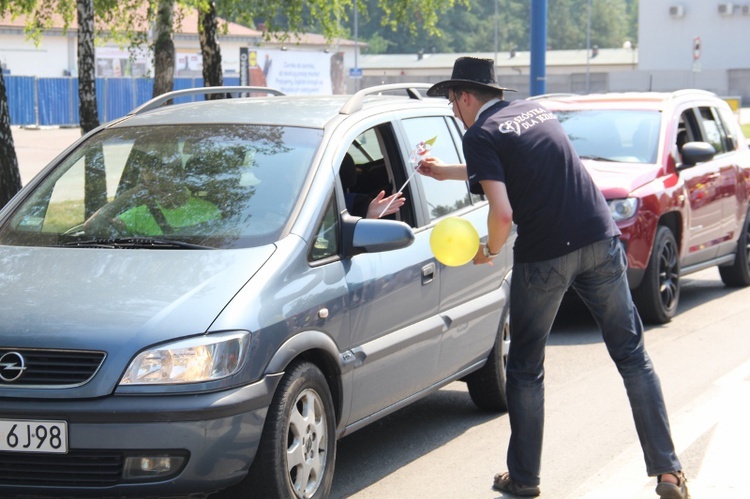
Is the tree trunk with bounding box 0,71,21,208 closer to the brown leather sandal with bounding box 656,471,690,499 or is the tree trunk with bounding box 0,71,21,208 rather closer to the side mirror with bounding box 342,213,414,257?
the side mirror with bounding box 342,213,414,257

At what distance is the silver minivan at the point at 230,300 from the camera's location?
410 centimetres

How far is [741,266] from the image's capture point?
37.8 feet

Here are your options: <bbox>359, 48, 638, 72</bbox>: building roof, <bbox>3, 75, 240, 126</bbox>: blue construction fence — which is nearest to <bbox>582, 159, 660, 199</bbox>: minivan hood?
<bbox>3, 75, 240, 126</bbox>: blue construction fence

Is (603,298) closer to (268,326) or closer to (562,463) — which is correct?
(562,463)

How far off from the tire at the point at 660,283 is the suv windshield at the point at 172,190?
477cm

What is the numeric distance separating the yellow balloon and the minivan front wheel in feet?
2.72

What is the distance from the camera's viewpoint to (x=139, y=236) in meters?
5.02

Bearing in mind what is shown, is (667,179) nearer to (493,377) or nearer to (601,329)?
(493,377)

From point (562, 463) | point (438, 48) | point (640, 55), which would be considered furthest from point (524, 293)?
point (438, 48)

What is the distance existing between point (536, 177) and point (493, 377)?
197 cm

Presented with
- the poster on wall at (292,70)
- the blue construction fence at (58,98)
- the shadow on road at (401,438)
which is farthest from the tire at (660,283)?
the blue construction fence at (58,98)

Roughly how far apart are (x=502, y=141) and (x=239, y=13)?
13460mm

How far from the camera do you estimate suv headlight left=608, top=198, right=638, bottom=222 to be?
928 centimetres

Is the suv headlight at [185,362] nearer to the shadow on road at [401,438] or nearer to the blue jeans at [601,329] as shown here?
the shadow on road at [401,438]
